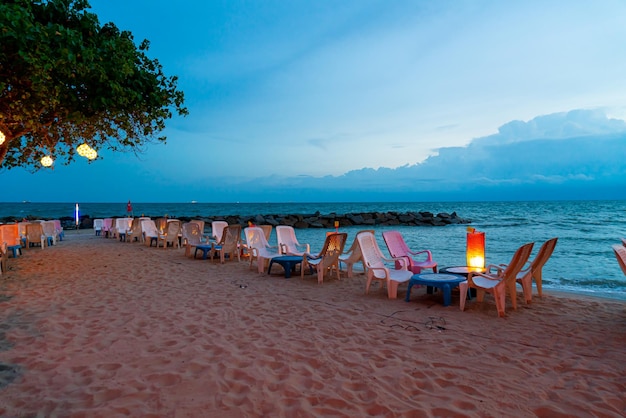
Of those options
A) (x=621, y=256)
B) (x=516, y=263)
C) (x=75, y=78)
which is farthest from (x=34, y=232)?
(x=621, y=256)

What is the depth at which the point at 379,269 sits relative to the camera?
20.4 feet

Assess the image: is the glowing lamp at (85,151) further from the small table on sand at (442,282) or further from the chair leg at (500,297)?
the chair leg at (500,297)

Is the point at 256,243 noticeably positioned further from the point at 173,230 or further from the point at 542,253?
the point at 542,253

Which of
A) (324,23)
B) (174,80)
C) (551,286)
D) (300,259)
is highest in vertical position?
(324,23)

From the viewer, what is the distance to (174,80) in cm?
597

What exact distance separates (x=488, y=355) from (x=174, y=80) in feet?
19.0

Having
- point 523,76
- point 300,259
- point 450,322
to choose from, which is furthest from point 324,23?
point 450,322

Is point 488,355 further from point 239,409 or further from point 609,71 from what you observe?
point 609,71

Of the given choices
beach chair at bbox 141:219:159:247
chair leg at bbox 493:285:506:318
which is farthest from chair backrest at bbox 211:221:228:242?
chair leg at bbox 493:285:506:318

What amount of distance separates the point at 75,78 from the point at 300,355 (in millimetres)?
4366

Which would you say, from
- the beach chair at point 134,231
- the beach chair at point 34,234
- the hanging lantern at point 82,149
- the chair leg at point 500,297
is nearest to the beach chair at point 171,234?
the beach chair at point 134,231

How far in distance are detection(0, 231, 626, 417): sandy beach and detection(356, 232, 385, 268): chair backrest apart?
22.6 inches

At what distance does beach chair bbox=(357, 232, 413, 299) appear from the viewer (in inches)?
233

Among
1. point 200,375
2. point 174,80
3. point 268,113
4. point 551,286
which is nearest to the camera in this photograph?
point 200,375
